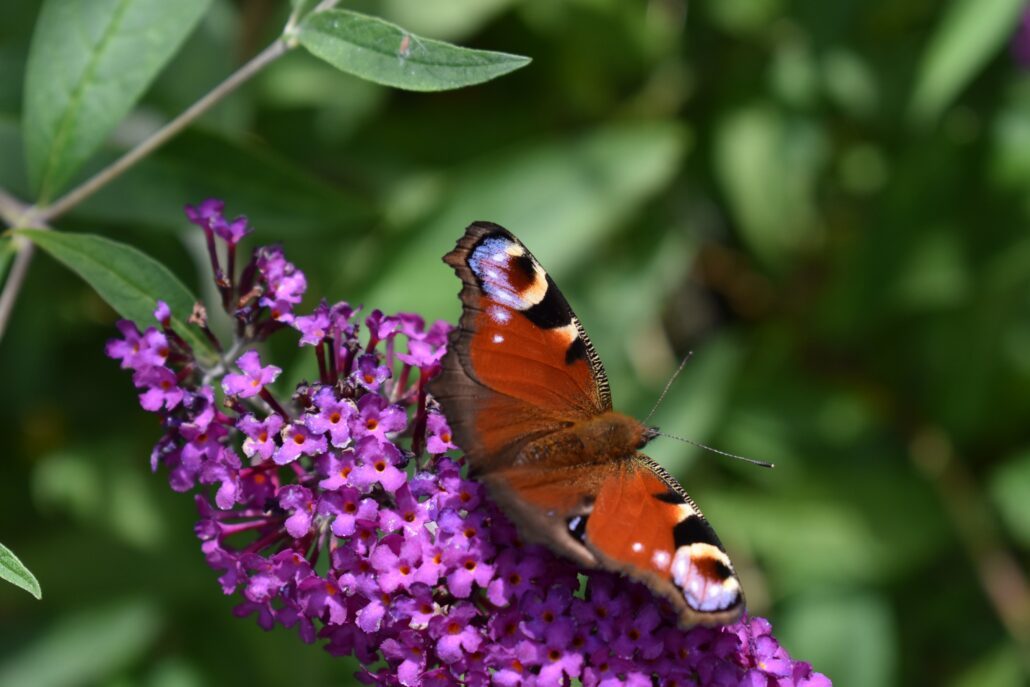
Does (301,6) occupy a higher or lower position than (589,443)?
higher

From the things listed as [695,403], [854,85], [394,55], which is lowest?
[695,403]

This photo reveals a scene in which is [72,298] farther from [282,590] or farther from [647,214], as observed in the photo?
[282,590]

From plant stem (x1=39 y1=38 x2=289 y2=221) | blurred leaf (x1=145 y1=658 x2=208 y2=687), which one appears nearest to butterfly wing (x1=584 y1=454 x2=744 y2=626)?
plant stem (x1=39 y1=38 x2=289 y2=221)

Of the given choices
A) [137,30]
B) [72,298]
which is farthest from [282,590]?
[72,298]

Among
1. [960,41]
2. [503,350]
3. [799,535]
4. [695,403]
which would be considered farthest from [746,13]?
[503,350]

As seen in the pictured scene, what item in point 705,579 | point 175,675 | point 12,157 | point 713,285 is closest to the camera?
point 705,579

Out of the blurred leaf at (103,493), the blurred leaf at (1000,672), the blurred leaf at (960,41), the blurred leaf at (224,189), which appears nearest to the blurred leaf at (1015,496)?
the blurred leaf at (1000,672)

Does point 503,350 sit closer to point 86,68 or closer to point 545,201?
point 86,68

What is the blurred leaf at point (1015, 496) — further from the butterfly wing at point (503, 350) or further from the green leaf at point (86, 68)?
the green leaf at point (86, 68)
